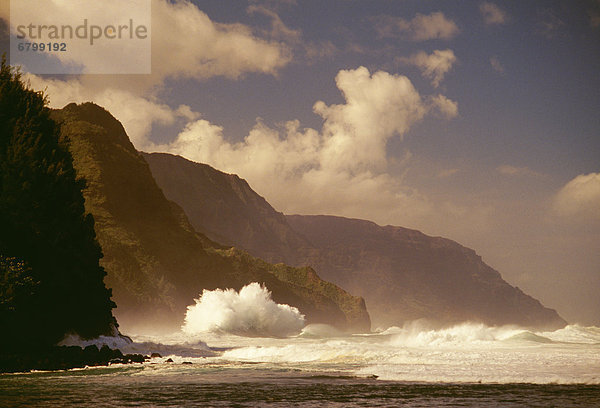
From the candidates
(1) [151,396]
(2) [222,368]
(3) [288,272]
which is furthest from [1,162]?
(3) [288,272]

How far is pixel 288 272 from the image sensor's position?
157000 millimetres

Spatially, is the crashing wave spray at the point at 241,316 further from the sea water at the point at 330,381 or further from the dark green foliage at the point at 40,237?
the sea water at the point at 330,381

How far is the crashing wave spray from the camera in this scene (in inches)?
2854

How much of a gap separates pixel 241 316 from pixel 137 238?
2779 cm

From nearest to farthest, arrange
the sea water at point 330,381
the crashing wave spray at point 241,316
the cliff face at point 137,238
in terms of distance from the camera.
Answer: the sea water at point 330,381 < the crashing wave spray at point 241,316 < the cliff face at point 137,238

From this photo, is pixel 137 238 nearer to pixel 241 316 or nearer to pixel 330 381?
pixel 241 316

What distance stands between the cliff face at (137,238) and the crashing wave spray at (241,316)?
12.1 m

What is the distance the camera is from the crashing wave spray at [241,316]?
72.5 m

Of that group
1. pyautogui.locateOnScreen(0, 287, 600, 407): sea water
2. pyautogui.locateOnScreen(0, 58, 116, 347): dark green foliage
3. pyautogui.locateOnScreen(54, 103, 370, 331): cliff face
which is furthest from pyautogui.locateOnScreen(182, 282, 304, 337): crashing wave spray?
pyautogui.locateOnScreen(0, 287, 600, 407): sea water

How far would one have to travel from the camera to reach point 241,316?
247 ft

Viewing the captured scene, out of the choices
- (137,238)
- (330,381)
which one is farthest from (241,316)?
(330,381)

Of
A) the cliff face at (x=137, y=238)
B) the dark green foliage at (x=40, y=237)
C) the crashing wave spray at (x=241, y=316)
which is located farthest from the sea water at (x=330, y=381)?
the cliff face at (x=137, y=238)

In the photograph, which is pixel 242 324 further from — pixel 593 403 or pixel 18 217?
pixel 593 403

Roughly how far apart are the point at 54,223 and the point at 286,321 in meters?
57.1
